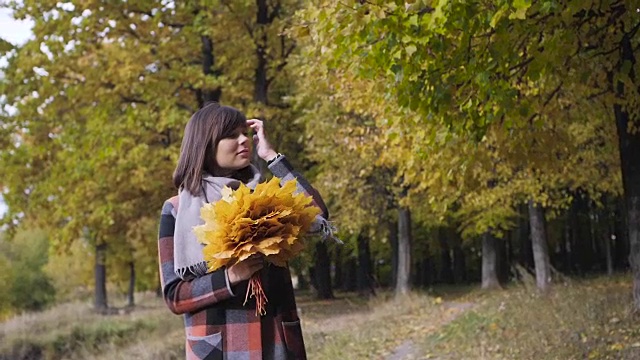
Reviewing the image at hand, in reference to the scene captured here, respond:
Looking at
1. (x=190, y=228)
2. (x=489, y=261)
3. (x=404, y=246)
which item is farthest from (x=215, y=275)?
(x=489, y=261)

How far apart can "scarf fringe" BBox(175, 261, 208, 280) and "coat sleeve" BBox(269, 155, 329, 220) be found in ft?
1.68

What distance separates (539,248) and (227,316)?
16743 millimetres

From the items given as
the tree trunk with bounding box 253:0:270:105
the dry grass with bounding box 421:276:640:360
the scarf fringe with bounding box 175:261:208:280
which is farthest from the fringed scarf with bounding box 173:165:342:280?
the tree trunk with bounding box 253:0:270:105

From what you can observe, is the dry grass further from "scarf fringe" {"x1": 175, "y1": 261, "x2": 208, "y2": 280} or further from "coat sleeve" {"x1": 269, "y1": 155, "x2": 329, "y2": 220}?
"scarf fringe" {"x1": 175, "y1": 261, "x2": 208, "y2": 280}

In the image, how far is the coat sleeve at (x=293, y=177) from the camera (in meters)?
2.87

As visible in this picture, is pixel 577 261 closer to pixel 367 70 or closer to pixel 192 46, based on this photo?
pixel 192 46

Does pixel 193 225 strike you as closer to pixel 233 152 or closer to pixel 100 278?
pixel 233 152

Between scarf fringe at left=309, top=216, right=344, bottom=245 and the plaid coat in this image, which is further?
scarf fringe at left=309, top=216, right=344, bottom=245

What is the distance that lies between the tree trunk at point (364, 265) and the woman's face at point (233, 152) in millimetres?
19742

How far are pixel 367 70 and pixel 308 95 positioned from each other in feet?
34.3

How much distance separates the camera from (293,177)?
292 cm

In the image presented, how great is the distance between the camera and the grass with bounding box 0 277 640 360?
8.52m

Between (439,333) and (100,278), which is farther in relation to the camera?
(100,278)

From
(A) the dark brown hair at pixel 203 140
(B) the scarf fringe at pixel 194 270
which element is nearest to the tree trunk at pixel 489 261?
(A) the dark brown hair at pixel 203 140
